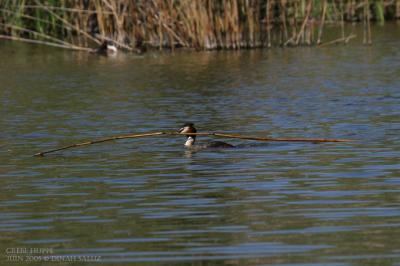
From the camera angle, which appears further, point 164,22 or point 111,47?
point 111,47

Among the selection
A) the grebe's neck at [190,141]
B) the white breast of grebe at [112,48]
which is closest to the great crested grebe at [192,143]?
the grebe's neck at [190,141]

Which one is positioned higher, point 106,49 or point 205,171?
point 205,171

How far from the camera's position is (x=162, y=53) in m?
28.5

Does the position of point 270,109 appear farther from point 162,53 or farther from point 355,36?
point 355,36

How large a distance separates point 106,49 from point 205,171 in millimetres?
17668

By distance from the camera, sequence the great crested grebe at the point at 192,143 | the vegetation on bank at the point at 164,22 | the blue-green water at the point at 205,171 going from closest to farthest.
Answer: the blue-green water at the point at 205,171
the great crested grebe at the point at 192,143
the vegetation on bank at the point at 164,22

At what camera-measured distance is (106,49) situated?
28.5 metres

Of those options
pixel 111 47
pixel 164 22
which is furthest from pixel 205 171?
pixel 111 47

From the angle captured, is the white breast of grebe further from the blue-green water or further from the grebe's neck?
the grebe's neck

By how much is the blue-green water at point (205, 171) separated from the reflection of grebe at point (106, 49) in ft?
16.6

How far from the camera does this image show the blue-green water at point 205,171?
756cm

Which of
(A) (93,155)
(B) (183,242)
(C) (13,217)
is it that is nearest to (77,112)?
(A) (93,155)

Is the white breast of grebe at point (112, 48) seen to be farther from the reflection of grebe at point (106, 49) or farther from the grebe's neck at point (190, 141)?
the grebe's neck at point (190, 141)

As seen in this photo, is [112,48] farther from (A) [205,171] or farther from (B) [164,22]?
(A) [205,171]
